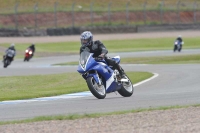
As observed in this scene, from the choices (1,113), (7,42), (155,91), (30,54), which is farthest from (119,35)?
(1,113)

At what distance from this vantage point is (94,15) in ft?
211

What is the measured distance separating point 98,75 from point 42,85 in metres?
6.02

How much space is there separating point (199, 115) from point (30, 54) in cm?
2911

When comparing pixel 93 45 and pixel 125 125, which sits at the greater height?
pixel 93 45

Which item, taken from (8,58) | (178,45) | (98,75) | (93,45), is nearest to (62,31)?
(178,45)

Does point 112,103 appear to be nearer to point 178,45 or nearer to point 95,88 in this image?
point 95,88

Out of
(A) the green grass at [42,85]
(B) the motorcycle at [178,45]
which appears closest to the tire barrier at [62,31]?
(B) the motorcycle at [178,45]

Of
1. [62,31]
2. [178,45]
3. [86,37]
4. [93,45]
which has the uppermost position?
[86,37]

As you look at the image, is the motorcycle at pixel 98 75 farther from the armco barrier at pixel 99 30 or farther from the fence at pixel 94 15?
the fence at pixel 94 15

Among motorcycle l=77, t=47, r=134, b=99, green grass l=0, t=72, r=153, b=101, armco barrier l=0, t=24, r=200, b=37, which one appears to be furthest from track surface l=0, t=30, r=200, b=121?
armco barrier l=0, t=24, r=200, b=37

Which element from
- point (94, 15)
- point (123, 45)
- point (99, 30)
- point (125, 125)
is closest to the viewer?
point (125, 125)

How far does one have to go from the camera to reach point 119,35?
59344 mm

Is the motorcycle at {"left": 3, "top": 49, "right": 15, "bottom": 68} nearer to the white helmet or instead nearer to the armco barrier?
the white helmet

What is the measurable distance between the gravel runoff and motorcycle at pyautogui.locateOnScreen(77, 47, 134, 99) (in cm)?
328
